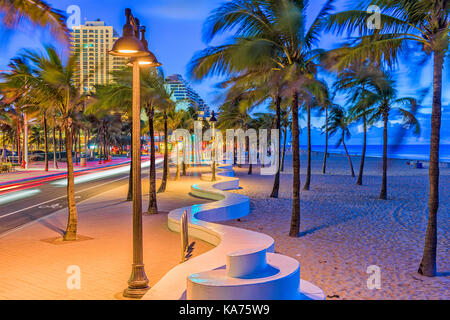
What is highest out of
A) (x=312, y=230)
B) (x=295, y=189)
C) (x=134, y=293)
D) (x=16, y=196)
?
(x=295, y=189)

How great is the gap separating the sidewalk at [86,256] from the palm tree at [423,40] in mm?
5064

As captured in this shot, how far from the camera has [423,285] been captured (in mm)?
6547

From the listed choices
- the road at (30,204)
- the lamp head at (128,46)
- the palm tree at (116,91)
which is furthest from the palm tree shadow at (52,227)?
the lamp head at (128,46)

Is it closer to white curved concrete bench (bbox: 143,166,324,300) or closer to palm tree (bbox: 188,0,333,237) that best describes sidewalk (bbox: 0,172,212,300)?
white curved concrete bench (bbox: 143,166,324,300)

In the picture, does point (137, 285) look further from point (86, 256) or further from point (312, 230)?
point (312, 230)

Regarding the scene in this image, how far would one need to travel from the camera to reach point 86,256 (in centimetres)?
785

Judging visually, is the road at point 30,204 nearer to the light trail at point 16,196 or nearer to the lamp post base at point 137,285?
the light trail at point 16,196

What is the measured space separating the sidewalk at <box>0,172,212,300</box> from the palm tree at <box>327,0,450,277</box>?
5064 millimetres

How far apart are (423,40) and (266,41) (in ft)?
13.2

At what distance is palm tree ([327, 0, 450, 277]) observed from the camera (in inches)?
269

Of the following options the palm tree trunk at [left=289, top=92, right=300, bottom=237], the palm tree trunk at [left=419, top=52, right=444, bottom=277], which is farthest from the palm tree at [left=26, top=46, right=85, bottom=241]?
the palm tree trunk at [left=419, top=52, right=444, bottom=277]

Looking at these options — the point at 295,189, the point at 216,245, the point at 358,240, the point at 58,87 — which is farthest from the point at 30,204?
the point at 358,240

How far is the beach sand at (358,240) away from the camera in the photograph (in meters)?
6.50

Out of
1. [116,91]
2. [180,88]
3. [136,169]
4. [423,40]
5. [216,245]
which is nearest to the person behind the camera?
[136,169]
